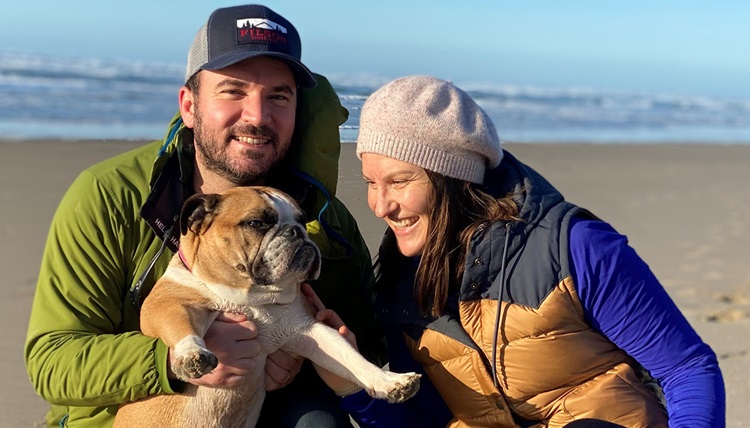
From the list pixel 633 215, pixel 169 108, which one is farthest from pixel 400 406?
pixel 169 108

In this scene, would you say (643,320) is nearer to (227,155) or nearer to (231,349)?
(231,349)

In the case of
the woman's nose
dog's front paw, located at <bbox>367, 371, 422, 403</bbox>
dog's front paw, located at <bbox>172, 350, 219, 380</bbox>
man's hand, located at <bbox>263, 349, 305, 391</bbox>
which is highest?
the woman's nose

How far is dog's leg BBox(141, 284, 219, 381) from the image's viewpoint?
3.25 metres

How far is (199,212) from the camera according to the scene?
11.8 feet

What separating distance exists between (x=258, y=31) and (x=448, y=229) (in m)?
1.22

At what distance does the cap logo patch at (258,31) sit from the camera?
396cm

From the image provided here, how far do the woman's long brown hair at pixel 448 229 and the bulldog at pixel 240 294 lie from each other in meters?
0.37

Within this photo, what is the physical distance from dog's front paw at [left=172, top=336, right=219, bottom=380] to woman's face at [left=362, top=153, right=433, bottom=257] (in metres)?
0.92

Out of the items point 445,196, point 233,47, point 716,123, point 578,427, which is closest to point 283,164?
point 233,47

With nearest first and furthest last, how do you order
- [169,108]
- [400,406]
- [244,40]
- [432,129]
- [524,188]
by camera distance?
[432,129] < [524,188] < [244,40] < [400,406] < [169,108]

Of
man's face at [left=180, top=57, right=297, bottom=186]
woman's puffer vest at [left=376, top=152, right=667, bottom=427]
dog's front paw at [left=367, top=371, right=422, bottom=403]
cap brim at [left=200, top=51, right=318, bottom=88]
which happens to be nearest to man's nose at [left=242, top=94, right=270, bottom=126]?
man's face at [left=180, top=57, right=297, bottom=186]

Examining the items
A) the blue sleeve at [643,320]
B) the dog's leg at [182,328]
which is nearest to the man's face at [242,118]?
the dog's leg at [182,328]

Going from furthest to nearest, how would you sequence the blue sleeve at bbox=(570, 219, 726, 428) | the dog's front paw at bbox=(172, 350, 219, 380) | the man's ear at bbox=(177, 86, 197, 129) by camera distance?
1. the man's ear at bbox=(177, 86, 197, 129)
2. the blue sleeve at bbox=(570, 219, 726, 428)
3. the dog's front paw at bbox=(172, 350, 219, 380)

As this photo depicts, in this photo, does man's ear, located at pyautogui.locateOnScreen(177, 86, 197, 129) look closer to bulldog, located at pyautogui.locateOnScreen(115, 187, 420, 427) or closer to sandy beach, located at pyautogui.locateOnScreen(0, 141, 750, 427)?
bulldog, located at pyautogui.locateOnScreen(115, 187, 420, 427)
